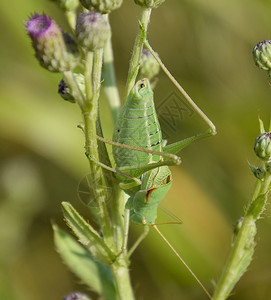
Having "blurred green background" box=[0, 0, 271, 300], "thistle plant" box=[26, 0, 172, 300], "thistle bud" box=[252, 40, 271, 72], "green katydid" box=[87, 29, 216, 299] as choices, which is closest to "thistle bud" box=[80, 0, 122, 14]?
"thistle plant" box=[26, 0, 172, 300]

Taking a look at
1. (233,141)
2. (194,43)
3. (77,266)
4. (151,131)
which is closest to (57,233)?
(77,266)

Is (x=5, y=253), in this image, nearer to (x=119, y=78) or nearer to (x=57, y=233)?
(x=57, y=233)

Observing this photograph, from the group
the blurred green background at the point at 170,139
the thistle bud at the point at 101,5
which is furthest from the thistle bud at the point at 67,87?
the blurred green background at the point at 170,139

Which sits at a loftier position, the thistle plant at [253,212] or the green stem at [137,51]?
the green stem at [137,51]

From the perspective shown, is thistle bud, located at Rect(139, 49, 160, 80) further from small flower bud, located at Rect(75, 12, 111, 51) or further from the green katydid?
small flower bud, located at Rect(75, 12, 111, 51)

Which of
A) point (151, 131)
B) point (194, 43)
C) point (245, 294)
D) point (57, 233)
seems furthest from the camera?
point (194, 43)

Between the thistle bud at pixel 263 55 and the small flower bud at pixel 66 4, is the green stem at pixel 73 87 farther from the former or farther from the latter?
the thistle bud at pixel 263 55

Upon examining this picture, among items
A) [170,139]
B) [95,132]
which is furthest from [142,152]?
[170,139]

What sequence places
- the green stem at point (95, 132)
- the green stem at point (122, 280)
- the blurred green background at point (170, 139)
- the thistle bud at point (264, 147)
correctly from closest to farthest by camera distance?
the green stem at point (95, 132) → the thistle bud at point (264, 147) → the green stem at point (122, 280) → the blurred green background at point (170, 139)
